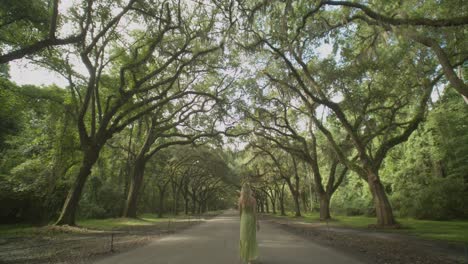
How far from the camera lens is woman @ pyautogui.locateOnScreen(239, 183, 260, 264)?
6477 mm

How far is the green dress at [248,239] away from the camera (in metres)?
6.46

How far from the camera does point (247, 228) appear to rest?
21.7 feet

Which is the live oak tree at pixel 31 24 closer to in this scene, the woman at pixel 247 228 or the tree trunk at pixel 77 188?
the tree trunk at pixel 77 188

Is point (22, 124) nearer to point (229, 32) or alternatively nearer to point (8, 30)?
point (8, 30)

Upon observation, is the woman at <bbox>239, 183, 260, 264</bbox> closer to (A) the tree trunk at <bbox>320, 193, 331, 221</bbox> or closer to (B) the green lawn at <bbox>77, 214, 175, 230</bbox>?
(B) the green lawn at <bbox>77, 214, 175, 230</bbox>

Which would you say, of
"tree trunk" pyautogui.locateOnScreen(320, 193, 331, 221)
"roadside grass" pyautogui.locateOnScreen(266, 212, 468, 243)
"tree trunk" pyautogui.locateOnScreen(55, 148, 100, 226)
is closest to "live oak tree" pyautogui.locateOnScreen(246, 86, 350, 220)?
"tree trunk" pyautogui.locateOnScreen(320, 193, 331, 221)

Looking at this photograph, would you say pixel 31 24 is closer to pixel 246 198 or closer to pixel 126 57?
pixel 126 57

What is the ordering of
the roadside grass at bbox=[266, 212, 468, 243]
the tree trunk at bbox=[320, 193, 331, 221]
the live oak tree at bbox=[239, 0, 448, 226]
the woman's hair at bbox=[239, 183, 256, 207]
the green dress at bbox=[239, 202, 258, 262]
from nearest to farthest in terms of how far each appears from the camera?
A: the green dress at bbox=[239, 202, 258, 262] → the woman's hair at bbox=[239, 183, 256, 207] → the roadside grass at bbox=[266, 212, 468, 243] → the live oak tree at bbox=[239, 0, 448, 226] → the tree trunk at bbox=[320, 193, 331, 221]

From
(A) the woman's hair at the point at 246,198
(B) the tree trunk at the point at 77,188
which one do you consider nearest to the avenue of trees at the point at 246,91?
(B) the tree trunk at the point at 77,188

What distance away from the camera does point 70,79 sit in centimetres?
1816

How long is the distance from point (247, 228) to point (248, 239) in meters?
0.23

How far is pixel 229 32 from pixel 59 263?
1086 centimetres

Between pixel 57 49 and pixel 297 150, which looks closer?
pixel 57 49

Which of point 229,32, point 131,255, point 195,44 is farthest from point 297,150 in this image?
point 131,255
